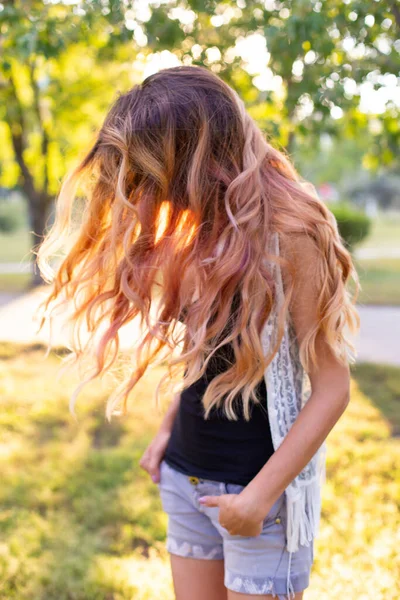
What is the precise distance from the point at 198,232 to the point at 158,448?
2.18 feet

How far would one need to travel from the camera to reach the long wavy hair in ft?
4.92

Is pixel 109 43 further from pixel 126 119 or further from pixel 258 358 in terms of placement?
pixel 258 358

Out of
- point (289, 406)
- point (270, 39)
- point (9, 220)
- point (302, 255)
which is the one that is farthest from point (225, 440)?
point (9, 220)

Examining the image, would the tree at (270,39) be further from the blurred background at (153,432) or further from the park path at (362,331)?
the park path at (362,331)

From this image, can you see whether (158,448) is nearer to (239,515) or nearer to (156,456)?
(156,456)

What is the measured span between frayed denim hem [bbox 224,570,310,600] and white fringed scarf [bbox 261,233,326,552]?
0.08 metres

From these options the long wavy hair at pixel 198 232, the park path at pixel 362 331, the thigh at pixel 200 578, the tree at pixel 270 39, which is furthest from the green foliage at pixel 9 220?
the thigh at pixel 200 578

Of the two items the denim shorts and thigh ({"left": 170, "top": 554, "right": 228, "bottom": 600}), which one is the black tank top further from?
thigh ({"left": 170, "top": 554, "right": 228, "bottom": 600})

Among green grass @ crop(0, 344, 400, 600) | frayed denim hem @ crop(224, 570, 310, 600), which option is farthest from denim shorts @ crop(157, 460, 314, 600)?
green grass @ crop(0, 344, 400, 600)

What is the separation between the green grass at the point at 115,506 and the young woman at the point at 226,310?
2.01ft

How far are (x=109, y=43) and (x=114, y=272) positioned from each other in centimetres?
247

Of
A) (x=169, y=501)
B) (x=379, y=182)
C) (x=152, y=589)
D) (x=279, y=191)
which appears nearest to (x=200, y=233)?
(x=279, y=191)

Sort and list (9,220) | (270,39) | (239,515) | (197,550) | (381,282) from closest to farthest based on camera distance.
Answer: (239,515)
(197,550)
(270,39)
(381,282)
(9,220)

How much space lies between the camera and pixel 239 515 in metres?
1.46
